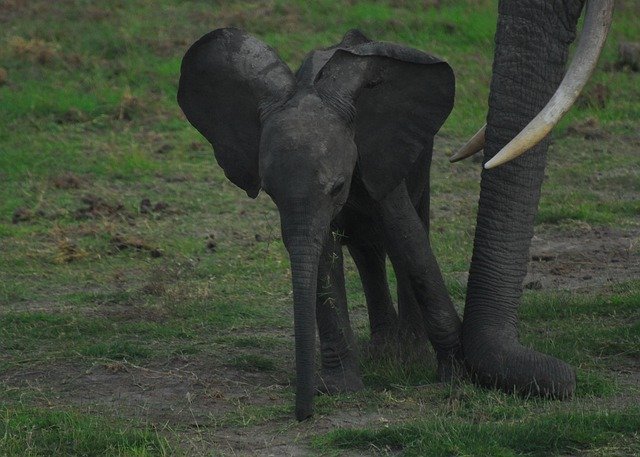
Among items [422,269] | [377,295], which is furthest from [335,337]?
[377,295]

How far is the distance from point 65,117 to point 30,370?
5.89 meters

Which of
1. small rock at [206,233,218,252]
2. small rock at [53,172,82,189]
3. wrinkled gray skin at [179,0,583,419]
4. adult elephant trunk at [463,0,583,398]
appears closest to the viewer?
wrinkled gray skin at [179,0,583,419]

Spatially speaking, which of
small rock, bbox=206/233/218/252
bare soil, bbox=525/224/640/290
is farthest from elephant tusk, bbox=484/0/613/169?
small rock, bbox=206/233/218/252

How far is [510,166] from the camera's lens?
595 centimetres

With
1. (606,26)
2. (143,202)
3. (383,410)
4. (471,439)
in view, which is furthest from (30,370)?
(143,202)

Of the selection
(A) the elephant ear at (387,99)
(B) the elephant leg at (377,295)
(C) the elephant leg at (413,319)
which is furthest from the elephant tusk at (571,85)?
(B) the elephant leg at (377,295)

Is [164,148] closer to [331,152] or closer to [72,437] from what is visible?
[331,152]

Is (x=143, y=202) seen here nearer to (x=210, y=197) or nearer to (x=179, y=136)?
(x=210, y=197)

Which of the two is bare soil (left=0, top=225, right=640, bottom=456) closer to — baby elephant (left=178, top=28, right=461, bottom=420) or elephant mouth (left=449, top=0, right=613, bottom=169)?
baby elephant (left=178, top=28, right=461, bottom=420)

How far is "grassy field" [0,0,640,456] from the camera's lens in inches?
213

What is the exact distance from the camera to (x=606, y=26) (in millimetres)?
5797

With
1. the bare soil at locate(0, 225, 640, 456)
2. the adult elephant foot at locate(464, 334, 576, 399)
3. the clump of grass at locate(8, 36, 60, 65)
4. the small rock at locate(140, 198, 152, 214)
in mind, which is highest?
the clump of grass at locate(8, 36, 60, 65)

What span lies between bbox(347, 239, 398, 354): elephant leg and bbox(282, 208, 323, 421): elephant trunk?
1.24 meters

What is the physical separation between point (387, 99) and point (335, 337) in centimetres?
98
